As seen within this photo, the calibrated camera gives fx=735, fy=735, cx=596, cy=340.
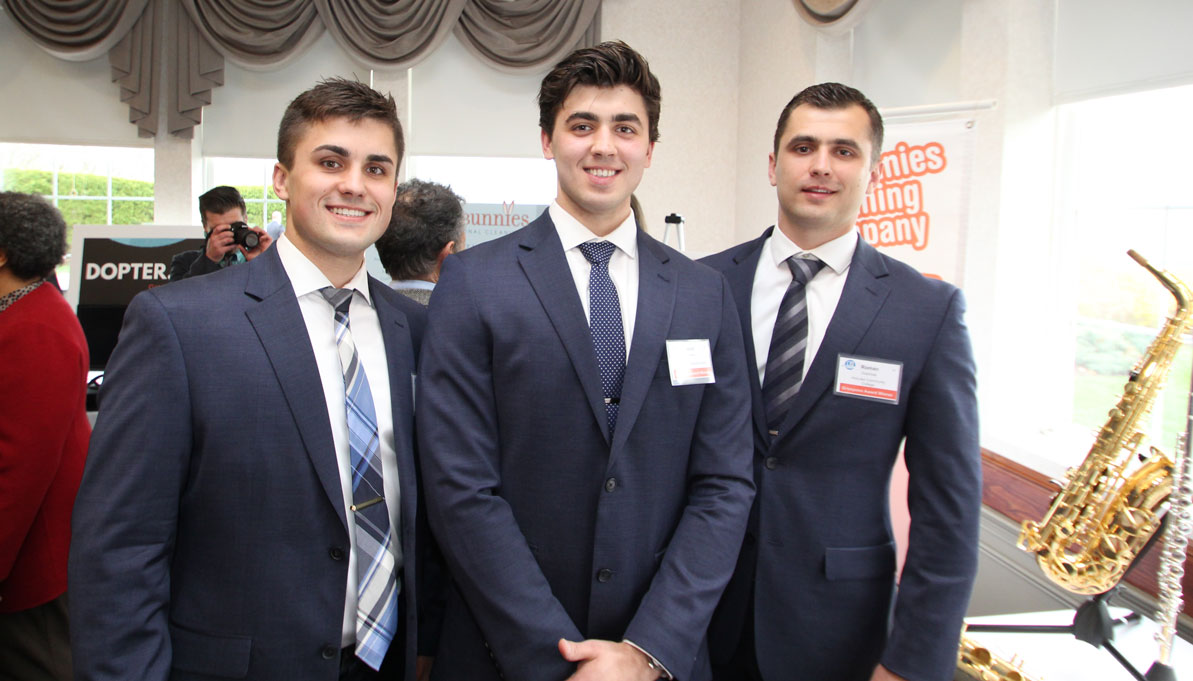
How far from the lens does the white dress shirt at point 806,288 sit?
152cm

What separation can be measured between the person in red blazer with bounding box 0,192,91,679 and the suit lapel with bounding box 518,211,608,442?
56.2 inches

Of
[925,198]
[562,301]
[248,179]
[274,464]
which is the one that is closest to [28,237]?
[274,464]

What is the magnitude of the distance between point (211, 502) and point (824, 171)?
1.30 m

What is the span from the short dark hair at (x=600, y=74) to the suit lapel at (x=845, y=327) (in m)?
0.55

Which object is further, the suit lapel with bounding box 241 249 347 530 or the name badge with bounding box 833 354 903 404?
the name badge with bounding box 833 354 903 404

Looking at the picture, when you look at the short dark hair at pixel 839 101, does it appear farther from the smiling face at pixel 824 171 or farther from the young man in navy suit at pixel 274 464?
the young man in navy suit at pixel 274 464

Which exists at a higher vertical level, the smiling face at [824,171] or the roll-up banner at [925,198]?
the roll-up banner at [925,198]

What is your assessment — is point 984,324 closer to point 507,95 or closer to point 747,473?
point 747,473

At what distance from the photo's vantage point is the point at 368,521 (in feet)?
4.25

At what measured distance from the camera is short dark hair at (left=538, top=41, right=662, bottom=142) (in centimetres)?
135

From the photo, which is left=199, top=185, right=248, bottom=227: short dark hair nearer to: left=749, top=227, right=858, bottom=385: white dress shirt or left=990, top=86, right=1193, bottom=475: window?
left=749, top=227, right=858, bottom=385: white dress shirt

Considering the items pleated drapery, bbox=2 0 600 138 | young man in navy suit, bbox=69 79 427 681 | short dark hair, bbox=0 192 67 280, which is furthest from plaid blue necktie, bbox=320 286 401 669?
pleated drapery, bbox=2 0 600 138

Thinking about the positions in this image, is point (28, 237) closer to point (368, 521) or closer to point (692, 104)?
point (368, 521)

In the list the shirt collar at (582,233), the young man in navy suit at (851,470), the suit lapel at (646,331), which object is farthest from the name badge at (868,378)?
the shirt collar at (582,233)
